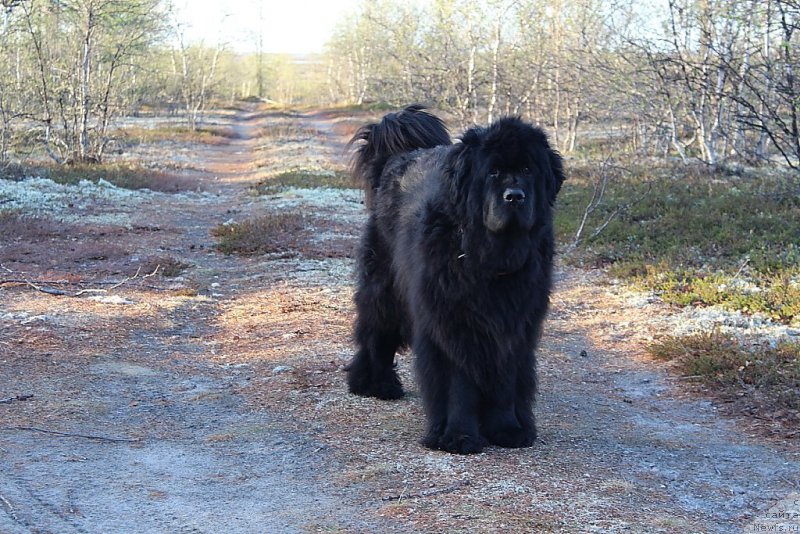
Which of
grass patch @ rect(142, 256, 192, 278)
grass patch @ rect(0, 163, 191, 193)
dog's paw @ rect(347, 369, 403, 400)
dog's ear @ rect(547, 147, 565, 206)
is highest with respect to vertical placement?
dog's ear @ rect(547, 147, 565, 206)

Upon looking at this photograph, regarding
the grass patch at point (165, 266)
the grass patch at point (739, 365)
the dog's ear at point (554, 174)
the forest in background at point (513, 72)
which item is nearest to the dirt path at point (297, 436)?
the grass patch at point (739, 365)

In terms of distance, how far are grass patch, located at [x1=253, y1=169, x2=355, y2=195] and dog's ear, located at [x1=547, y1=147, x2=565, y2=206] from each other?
594 inches

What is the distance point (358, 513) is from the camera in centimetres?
387

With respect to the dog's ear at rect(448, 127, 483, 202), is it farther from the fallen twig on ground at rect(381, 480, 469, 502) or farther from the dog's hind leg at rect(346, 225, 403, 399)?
the fallen twig on ground at rect(381, 480, 469, 502)

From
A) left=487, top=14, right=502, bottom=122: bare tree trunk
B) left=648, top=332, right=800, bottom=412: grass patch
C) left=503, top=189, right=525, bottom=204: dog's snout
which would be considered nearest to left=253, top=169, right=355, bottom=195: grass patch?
left=487, top=14, right=502, bottom=122: bare tree trunk

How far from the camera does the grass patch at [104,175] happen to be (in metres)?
19.5

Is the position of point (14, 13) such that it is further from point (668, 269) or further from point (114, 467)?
point (114, 467)

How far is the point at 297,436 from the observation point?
5062 mm

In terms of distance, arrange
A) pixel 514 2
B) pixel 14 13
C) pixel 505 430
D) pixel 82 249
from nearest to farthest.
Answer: pixel 505 430
pixel 82 249
pixel 14 13
pixel 514 2

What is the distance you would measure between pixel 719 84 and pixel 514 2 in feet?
30.3

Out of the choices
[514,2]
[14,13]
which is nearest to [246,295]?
[14,13]

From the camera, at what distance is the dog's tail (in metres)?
6.28

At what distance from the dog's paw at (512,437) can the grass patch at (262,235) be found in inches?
311

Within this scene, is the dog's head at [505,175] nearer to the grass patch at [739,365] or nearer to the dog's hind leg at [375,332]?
the dog's hind leg at [375,332]
